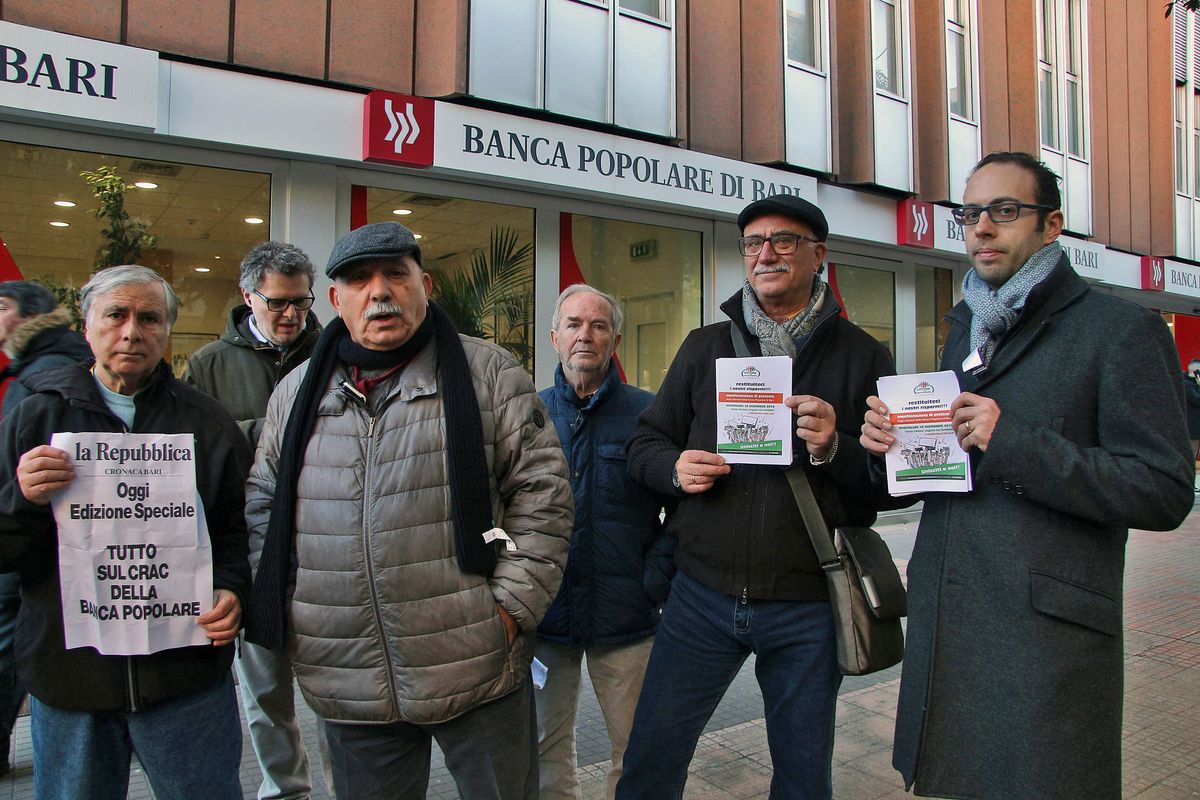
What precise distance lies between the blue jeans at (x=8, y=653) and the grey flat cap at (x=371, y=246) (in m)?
2.28

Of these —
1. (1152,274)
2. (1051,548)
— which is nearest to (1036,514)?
(1051,548)

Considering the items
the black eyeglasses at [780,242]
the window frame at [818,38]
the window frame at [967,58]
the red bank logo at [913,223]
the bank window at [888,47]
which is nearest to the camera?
the black eyeglasses at [780,242]

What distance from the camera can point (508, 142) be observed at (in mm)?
8180

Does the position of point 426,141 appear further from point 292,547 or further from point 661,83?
point 292,547

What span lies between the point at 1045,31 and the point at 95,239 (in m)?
15.2

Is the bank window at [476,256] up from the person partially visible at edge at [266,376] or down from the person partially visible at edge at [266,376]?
up

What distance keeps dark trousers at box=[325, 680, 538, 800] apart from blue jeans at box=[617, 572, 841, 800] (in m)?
0.51

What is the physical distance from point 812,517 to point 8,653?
320 cm

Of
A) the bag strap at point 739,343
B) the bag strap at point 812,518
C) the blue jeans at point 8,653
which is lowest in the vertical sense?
the blue jeans at point 8,653

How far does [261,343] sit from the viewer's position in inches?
133

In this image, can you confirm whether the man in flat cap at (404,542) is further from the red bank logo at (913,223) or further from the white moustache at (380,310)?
the red bank logo at (913,223)

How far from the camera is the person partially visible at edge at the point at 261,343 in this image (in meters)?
3.32

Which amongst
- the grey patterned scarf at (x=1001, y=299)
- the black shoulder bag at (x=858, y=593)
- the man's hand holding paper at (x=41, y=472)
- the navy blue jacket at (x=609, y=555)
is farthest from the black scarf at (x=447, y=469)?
the grey patterned scarf at (x=1001, y=299)

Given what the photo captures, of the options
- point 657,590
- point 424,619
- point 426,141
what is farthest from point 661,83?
point 424,619
